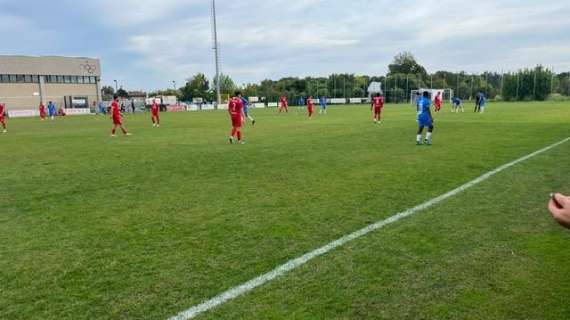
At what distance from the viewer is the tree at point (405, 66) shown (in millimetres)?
127387

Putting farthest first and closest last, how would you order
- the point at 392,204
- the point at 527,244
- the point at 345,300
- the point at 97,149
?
the point at 97,149, the point at 392,204, the point at 527,244, the point at 345,300

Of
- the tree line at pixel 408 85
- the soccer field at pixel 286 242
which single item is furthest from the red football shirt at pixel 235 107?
the tree line at pixel 408 85

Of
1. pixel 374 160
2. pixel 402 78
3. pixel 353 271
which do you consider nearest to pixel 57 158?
pixel 374 160

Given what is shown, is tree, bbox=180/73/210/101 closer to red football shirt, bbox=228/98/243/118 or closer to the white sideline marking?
red football shirt, bbox=228/98/243/118

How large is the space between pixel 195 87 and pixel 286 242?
116753 millimetres

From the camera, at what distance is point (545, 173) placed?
8.88 metres

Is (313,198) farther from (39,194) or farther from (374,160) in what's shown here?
(39,194)

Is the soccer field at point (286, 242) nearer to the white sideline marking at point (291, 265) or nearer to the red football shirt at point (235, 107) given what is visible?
the white sideline marking at point (291, 265)

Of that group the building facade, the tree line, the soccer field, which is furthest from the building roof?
the soccer field

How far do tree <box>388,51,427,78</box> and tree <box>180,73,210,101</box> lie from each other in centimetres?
5535

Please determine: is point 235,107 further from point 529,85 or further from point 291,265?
Result: point 529,85

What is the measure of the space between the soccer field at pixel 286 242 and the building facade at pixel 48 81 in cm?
7597

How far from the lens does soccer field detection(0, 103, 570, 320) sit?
3582mm

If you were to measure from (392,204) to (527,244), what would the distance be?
2144 mm
